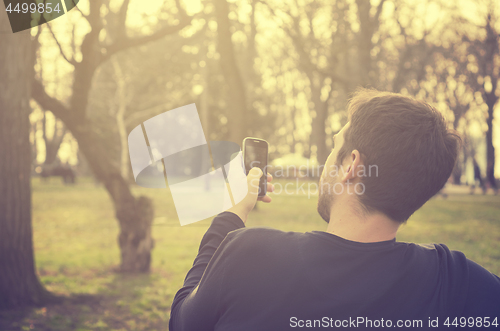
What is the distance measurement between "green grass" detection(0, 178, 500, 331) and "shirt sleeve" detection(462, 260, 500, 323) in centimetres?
405

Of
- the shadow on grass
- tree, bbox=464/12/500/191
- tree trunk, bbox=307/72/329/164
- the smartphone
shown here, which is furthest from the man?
tree, bbox=464/12/500/191

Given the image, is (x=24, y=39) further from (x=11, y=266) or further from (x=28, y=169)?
(x=11, y=266)

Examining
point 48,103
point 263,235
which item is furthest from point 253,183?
point 48,103

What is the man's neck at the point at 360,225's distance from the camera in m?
1.30

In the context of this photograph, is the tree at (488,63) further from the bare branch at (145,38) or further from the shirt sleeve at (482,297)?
the shirt sleeve at (482,297)

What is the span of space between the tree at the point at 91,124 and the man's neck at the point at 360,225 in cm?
451

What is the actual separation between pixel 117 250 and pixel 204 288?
8311 millimetres

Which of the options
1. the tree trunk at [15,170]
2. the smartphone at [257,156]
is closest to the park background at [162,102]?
the tree trunk at [15,170]

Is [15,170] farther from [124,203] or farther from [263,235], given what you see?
[263,235]

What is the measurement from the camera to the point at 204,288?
1238mm

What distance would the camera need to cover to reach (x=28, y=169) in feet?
14.4

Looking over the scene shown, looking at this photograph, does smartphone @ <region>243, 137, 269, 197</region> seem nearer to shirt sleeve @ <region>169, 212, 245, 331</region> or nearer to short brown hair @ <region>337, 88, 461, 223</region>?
shirt sleeve @ <region>169, 212, 245, 331</region>

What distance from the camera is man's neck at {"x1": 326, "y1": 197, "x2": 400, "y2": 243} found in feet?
4.28

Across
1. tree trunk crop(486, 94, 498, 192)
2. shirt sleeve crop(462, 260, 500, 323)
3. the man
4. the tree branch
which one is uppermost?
the tree branch
